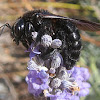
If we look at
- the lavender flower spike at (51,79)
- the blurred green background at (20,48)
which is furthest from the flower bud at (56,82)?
the blurred green background at (20,48)

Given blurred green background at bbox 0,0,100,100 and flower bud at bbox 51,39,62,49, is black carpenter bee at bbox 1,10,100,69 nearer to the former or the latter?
flower bud at bbox 51,39,62,49

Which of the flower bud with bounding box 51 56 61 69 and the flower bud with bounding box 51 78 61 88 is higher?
the flower bud with bounding box 51 56 61 69

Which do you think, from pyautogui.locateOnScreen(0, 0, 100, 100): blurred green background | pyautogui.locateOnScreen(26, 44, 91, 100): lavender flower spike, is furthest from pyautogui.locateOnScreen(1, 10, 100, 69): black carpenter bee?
pyautogui.locateOnScreen(0, 0, 100, 100): blurred green background

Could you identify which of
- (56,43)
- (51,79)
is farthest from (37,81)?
(56,43)

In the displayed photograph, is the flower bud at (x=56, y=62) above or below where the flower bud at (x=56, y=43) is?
below

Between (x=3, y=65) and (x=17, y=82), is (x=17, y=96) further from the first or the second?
(x=3, y=65)

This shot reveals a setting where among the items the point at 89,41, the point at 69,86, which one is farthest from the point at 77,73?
the point at 89,41

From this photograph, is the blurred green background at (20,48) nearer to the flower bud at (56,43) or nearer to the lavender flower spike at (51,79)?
the lavender flower spike at (51,79)

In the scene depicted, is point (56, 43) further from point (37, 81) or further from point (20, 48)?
point (20, 48)
